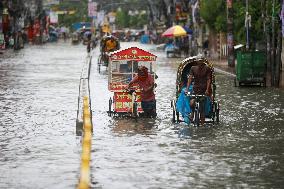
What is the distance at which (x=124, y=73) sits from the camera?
2156 centimetres

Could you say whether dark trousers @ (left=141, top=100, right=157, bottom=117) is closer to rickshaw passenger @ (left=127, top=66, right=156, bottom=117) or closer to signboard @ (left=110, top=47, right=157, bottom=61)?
rickshaw passenger @ (left=127, top=66, right=156, bottom=117)

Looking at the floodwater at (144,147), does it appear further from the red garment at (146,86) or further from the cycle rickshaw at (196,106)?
the red garment at (146,86)

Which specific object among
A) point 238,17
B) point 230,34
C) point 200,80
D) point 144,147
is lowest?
point 144,147

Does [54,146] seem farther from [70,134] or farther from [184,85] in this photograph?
[184,85]

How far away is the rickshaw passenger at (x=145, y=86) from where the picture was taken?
66.5 feet

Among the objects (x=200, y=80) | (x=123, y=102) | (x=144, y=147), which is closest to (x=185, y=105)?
(x=200, y=80)

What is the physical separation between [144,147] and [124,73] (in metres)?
6.40

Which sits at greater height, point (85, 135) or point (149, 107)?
point (149, 107)

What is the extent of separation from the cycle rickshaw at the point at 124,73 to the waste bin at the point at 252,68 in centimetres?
1012

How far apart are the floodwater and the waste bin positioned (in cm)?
526

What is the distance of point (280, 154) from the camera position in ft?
47.6

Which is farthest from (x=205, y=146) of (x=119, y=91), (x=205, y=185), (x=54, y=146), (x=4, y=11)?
(x=4, y=11)

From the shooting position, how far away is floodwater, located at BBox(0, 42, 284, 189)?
12.1 meters

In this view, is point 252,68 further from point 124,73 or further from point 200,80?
point 200,80
